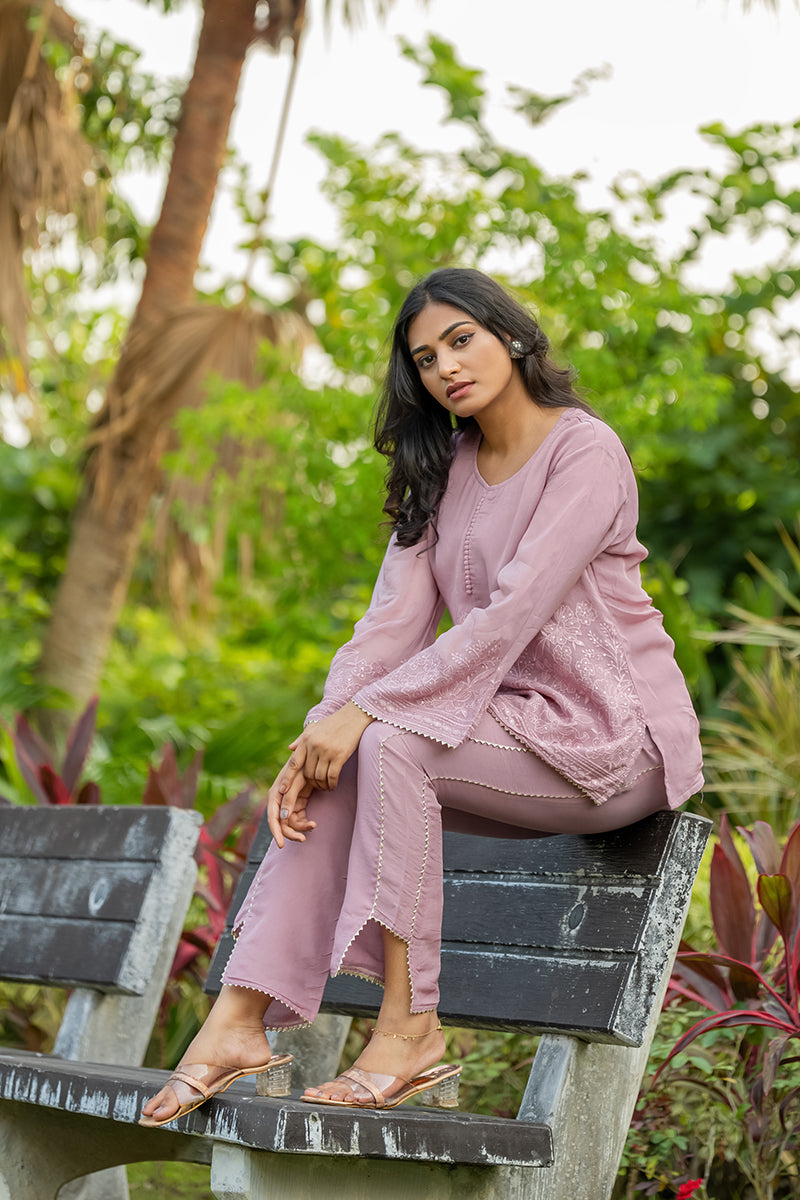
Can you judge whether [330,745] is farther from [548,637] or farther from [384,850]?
[548,637]

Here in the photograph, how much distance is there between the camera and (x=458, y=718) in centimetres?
202

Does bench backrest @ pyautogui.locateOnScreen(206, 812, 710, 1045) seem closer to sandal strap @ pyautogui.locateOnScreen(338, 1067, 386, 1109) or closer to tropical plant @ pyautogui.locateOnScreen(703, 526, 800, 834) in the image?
sandal strap @ pyautogui.locateOnScreen(338, 1067, 386, 1109)

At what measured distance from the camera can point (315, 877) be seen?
2.05m

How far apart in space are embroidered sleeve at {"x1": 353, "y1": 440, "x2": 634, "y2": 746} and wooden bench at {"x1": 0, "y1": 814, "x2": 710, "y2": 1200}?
1.24 feet

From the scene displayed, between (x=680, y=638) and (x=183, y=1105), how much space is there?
3972mm

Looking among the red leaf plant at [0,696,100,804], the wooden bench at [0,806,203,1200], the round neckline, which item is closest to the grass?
the wooden bench at [0,806,203,1200]

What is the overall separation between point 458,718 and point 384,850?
23 centimetres

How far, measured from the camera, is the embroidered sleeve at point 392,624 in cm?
230

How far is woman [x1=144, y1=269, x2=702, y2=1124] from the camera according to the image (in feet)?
6.39

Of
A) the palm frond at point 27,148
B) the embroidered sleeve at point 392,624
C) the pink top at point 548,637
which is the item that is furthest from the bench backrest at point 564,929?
the palm frond at point 27,148

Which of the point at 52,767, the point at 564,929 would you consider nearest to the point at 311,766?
the point at 564,929

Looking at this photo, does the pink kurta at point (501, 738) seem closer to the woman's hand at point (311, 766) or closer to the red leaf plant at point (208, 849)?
the woman's hand at point (311, 766)

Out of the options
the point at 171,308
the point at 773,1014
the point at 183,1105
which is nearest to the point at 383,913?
the point at 183,1105

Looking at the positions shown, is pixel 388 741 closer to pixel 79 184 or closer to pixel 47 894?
pixel 47 894
